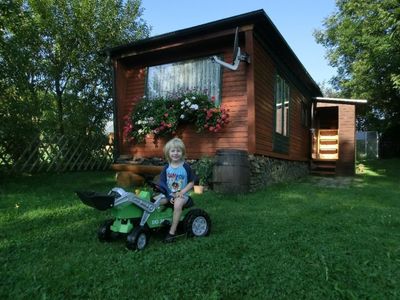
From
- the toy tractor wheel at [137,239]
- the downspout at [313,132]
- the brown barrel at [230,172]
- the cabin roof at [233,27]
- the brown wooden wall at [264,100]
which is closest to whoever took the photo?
the toy tractor wheel at [137,239]

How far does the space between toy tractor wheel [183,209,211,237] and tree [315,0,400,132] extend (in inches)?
438

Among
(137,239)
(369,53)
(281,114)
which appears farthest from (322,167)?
(137,239)

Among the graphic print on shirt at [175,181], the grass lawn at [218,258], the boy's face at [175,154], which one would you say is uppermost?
the boy's face at [175,154]

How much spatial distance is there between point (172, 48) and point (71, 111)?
6.34m

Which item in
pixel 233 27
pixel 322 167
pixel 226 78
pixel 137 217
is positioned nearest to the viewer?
pixel 137 217

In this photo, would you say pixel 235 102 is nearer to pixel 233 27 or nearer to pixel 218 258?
pixel 233 27

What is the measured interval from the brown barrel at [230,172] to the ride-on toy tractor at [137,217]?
297 cm

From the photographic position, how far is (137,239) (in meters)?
→ 3.41

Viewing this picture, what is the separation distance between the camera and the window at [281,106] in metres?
10.1

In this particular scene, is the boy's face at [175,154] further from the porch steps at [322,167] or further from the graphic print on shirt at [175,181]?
the porch steps at [322,167]

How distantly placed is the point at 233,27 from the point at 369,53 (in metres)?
12.7

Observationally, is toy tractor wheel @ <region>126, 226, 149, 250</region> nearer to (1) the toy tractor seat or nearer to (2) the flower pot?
(1) the toy tractor seat

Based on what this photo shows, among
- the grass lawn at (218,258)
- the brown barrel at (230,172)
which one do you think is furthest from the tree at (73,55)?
the grass lawn at (218,258)

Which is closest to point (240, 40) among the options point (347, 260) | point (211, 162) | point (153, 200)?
point (211, 162)
